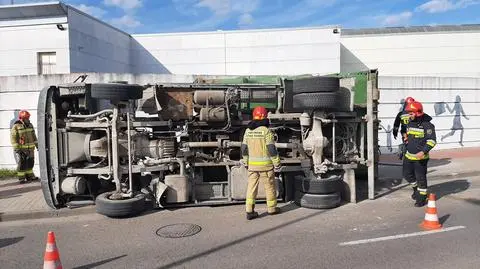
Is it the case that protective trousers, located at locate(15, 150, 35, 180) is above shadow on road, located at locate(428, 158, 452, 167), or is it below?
above

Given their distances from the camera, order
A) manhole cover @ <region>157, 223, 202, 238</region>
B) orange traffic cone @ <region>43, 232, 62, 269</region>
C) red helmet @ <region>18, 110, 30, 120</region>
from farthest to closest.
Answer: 1. red helmet @ <region>18, 110, 30, 120</region>
2. manhole cover @ <region>157, 223, 202, 238</region>
3. orange traffic cone @ <region>43, 232, 62, 269</region>

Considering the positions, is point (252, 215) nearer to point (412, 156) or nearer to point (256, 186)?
point (256, 186)

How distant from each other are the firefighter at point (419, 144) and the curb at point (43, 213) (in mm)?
5586

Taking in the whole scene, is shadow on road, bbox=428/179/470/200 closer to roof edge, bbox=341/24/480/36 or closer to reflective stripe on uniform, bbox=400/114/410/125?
reflective stripe on uniform, bbox=400/114/410/125

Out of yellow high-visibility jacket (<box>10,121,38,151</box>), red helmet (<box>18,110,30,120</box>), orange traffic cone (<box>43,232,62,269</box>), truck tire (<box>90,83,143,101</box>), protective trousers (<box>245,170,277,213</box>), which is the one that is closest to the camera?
orange traffic cone (<box>43,232,62,269</box>)

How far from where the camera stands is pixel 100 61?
20922mm

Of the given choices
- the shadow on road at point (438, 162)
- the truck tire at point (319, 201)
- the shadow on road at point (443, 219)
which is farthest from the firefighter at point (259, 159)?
the shadow on road at point (438, 162)

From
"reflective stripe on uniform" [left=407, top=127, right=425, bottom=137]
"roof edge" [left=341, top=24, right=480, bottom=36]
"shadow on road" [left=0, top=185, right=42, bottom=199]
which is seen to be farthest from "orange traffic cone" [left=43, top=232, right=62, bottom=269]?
"roof edge" [left=341, top=24, right=480, bottom=36]

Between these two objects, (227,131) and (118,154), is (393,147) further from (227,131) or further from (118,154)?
(118,154)

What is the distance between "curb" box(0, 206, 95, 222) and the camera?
22.7 ft

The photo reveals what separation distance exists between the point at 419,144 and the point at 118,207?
5110mm

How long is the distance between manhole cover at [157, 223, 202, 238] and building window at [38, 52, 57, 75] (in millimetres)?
14767

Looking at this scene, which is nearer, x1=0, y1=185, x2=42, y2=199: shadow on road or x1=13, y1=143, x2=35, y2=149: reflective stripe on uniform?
x1=0, y1=185, x2=42, y2=199: shadow on road

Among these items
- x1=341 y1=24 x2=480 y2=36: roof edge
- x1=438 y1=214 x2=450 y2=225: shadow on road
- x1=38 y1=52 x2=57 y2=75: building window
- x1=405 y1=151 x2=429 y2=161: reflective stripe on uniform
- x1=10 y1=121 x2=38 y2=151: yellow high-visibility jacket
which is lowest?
x1=438 y1=214 x2=450 y2=225: shadow on road
